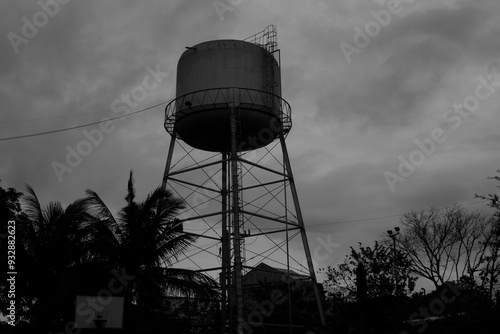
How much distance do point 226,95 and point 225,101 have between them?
11.4 inches

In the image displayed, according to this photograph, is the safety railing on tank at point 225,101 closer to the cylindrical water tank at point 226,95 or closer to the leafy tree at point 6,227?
the cylindrical water tank at point 226,95

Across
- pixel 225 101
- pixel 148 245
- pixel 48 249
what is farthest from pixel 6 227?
pixel 225 101

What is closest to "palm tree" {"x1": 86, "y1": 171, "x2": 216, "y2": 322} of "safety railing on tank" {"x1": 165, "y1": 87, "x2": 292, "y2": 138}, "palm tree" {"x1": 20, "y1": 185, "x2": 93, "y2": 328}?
"palm tree" {"x1": 20, "y1": 185, "x2": 93, "y2": 328}

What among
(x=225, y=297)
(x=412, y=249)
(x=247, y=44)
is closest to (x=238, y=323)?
(x=225, y=297)

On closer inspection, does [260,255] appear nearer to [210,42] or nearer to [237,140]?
[237,140]

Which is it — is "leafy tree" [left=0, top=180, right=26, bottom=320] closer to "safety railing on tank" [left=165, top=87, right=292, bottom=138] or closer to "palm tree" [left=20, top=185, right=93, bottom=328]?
"palm tree" [left=20, top=185, right=93, bottom=328]

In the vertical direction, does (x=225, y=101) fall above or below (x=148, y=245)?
above

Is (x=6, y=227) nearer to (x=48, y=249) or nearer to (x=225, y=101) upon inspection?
(x=48, y=249)

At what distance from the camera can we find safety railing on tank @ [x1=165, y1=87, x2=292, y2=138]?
1139 inches

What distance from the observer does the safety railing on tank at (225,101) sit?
28922mm

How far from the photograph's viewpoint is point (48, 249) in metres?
24.2

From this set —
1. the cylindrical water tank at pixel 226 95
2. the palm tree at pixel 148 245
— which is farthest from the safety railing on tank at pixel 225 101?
the palm tree at pixel 148 245

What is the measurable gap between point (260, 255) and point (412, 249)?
14755 mm

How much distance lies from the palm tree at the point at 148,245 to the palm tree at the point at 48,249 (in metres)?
0.69
